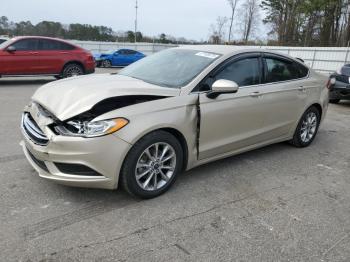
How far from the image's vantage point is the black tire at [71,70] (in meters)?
12.5

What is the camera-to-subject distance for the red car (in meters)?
11.4

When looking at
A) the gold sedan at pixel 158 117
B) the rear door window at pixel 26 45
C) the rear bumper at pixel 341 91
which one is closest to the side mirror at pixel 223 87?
the gold sedan at pixel 158 117

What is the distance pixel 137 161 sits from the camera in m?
3.50

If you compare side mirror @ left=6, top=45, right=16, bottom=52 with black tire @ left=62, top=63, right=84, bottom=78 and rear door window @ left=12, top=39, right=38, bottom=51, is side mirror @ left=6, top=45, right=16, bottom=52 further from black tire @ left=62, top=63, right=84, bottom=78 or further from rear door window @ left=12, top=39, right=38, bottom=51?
black tire @ left=62, top=63, right=84, bottom=78

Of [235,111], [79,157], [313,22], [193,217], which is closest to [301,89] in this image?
[235,111]

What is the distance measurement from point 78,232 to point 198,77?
211 centimetres

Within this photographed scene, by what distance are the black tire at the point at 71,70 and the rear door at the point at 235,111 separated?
9.15m

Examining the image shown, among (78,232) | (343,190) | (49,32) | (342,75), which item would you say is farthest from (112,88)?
(49,32)

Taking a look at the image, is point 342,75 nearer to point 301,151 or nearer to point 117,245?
point 301,151

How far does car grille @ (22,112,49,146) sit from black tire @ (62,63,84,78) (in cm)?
890

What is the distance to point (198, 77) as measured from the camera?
13.4 feet

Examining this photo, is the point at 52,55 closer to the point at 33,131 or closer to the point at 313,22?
the point at 33,131

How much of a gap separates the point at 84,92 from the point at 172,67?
4.35ft

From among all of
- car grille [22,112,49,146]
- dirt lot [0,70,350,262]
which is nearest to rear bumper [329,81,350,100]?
dirt lot [0,70,350,262]
